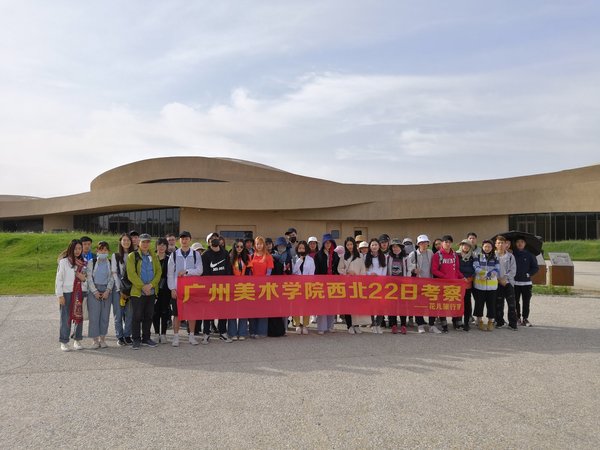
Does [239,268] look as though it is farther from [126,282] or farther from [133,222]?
[133,222]

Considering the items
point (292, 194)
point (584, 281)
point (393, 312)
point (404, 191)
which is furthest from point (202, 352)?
point (404, 191)

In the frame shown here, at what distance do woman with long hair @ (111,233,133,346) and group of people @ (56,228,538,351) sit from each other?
0.05ft

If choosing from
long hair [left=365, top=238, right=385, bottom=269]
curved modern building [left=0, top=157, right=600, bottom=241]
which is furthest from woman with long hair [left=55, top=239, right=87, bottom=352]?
curved modern building [left=0, top=157, right=600, bottom=241]

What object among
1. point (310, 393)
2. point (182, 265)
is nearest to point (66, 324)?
point (182, 265)

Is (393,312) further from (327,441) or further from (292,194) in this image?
(292,194)

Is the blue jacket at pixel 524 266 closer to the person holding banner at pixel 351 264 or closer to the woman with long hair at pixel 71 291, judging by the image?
the person holding banner at pixel 351 264

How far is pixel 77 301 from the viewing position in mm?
7020

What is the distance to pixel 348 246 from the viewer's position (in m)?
8.37

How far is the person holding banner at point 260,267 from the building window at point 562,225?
99.4 ft

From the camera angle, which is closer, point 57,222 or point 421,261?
point 421,261

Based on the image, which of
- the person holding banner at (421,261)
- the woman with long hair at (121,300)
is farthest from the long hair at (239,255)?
the person holding banner at (421,261)

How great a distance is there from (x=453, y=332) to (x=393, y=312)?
110 cm

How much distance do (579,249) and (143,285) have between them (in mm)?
28647

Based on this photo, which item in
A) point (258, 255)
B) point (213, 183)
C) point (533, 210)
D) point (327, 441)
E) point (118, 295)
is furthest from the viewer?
point (213, 183)
